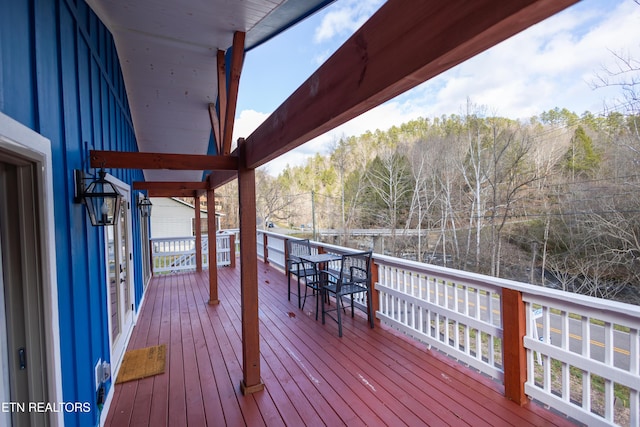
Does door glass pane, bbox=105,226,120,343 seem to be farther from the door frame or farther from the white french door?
the door frame

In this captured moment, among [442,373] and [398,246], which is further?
[398,246]

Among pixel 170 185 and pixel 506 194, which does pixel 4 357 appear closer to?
pixel 170 185

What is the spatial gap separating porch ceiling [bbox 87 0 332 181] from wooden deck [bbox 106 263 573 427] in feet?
10.9

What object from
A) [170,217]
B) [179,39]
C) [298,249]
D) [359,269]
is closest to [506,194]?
[298,249]

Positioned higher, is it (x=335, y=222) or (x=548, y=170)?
(x=548, y=170)

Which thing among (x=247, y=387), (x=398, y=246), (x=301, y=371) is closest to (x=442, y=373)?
(x=301, y=371)

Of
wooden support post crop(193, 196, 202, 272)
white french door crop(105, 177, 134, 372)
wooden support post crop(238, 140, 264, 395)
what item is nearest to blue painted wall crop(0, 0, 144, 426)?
white french door crop(105, 177, 134, 372)

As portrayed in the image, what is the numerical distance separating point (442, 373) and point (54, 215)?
9.91 ft

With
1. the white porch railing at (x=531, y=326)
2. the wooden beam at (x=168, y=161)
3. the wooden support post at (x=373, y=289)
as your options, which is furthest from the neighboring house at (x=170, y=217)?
the white porch railing at (x=531, y=326)

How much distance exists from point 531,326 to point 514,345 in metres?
0.19

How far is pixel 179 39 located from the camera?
305cm

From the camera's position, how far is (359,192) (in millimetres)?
19781

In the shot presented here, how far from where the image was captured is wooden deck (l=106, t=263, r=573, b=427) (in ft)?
6.89

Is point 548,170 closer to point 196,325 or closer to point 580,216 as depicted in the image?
point 580,216
